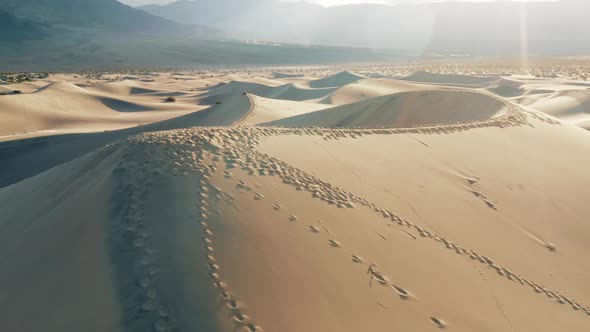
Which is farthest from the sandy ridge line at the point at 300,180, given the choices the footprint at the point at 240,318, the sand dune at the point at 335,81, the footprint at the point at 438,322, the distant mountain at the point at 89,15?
the distant mountain at the point at 89,15

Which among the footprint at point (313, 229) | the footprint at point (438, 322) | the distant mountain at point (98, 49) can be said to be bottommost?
the footprint at point (438, 322)

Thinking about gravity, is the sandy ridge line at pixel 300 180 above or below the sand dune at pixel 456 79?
below

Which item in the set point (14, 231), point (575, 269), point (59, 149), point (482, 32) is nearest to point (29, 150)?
point (59, 149)

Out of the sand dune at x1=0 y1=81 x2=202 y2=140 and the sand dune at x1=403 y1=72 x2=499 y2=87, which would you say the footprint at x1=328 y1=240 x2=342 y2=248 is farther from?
the sand dune at x1=403 y1=72 x2=499 y2=87

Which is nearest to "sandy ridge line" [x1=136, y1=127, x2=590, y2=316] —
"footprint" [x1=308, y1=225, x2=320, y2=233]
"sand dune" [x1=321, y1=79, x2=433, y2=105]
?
"footprint" [x1=308, y1=225, x2=320, y2=233]

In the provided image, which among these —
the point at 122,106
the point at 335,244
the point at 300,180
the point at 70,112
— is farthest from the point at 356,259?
the point at 122,106

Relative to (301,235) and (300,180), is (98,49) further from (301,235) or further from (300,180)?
(301,235)

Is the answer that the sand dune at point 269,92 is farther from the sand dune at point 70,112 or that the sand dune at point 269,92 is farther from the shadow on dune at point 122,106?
the shadow on dune at point 122,106

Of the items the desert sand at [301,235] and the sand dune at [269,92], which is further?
the sand dune at [269,92]
